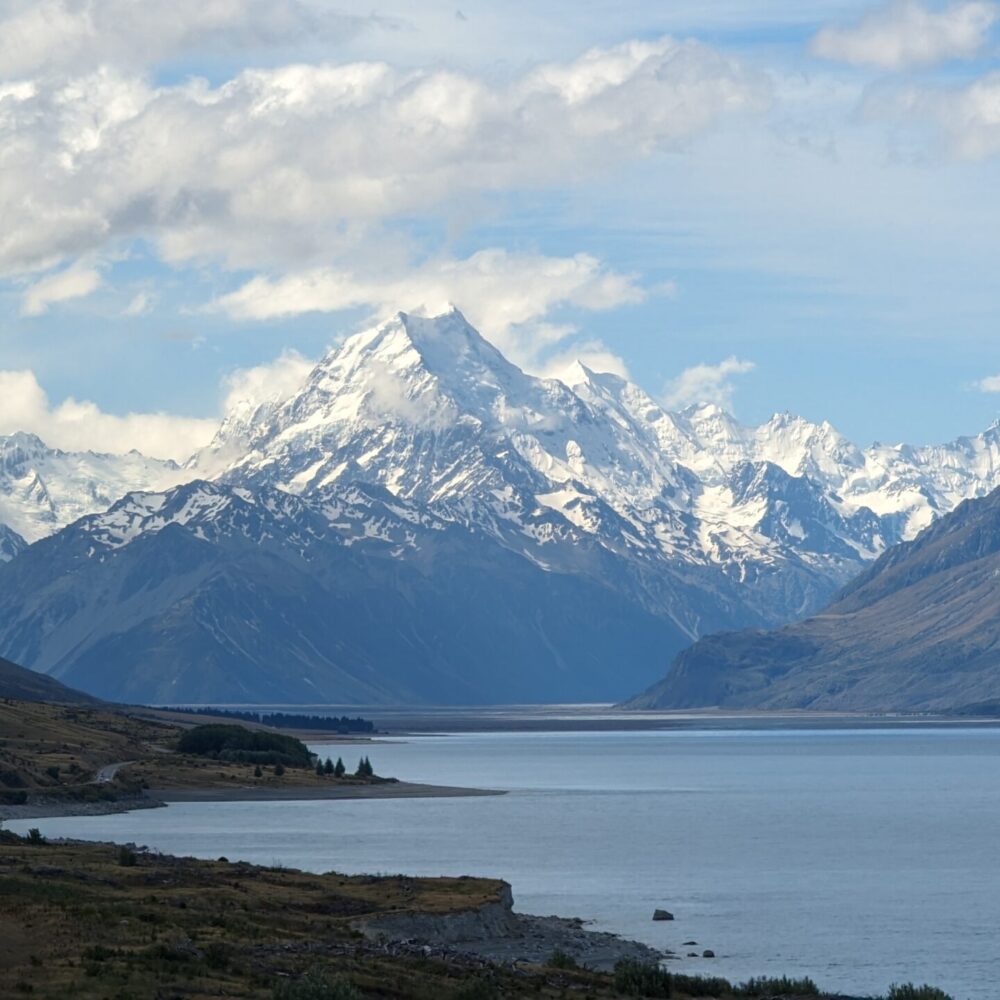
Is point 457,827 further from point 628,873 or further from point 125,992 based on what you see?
point 125,992

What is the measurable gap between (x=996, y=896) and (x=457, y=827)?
6543cm

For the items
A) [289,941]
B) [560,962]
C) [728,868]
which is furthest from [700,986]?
[728,868]

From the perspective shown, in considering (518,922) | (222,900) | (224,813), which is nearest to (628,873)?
(518,922)

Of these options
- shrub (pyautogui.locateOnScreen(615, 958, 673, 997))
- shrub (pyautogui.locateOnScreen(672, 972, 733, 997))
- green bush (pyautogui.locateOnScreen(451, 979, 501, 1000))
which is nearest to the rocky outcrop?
shrub (pyautogui.locateOnScreen(672, 972, 733, 997))

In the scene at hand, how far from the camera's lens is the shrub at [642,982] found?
82.8m

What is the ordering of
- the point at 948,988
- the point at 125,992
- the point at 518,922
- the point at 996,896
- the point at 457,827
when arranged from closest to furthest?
the point at 125,992, the point at 948,988, the point at 518,922, the point at 996,896, the point at 457,827

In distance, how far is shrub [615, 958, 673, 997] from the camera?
82750 mm

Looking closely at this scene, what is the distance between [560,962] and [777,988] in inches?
378

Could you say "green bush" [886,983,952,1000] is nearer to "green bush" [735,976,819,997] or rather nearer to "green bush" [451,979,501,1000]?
"green bush" [735,976,819,997]

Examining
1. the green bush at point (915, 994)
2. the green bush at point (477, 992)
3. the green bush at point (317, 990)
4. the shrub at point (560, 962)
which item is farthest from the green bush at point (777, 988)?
the green bush at point (317, 990)

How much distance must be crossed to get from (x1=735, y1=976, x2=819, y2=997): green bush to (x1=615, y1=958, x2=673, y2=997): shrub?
10.5 feet

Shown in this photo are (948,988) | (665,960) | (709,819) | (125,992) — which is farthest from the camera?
(709,819)

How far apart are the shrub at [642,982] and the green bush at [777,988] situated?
319 cm

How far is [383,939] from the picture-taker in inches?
3713
